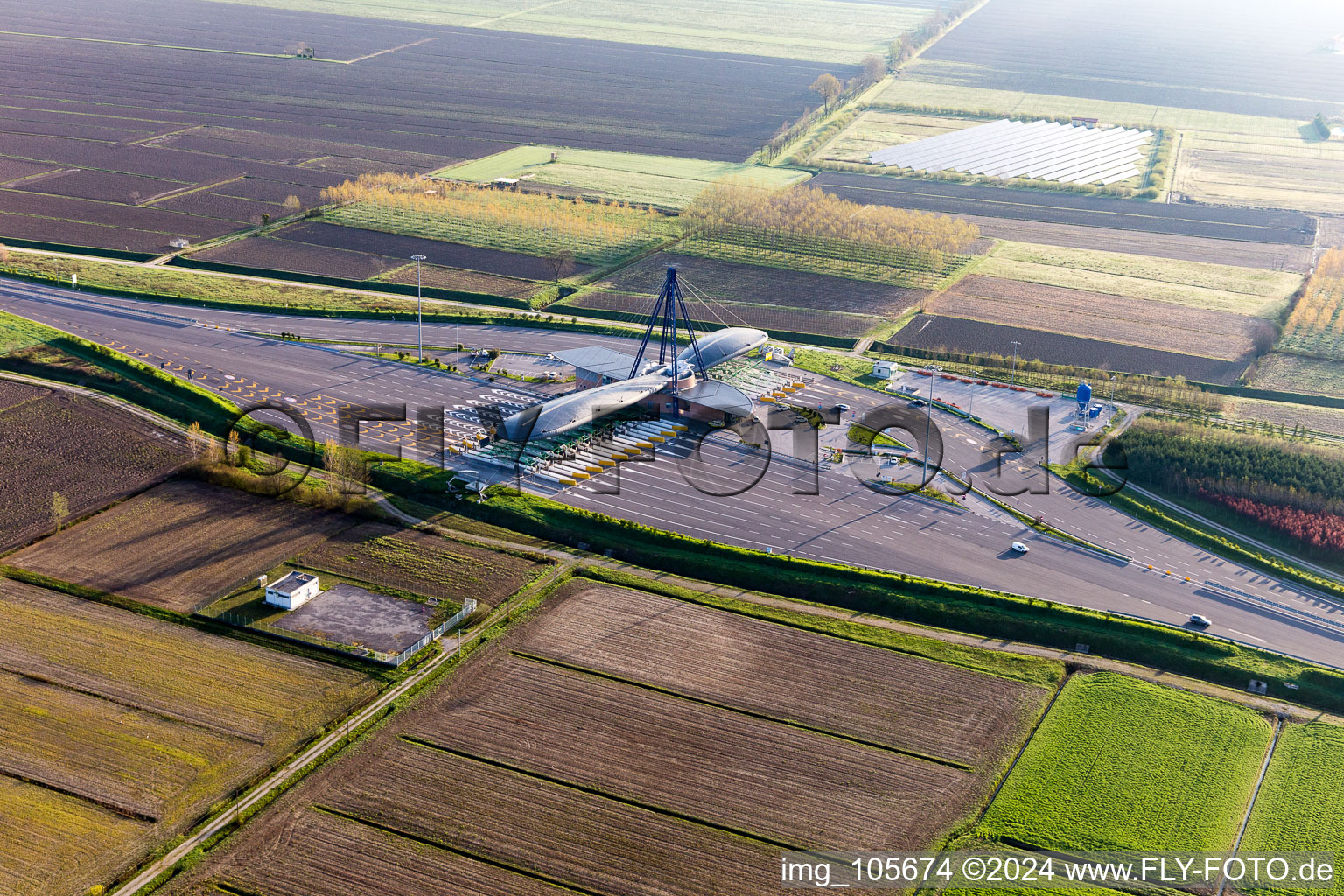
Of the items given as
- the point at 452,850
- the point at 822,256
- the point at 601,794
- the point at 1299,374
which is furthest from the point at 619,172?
the point at 452,850

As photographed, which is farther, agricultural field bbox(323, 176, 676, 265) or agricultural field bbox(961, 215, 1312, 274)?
agricultural field bbox(961, 215, 1312, 274)

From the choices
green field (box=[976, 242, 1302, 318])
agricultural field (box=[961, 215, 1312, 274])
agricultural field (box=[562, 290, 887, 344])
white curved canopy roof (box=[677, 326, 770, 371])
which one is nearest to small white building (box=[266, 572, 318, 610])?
white curved canopy roof (box=[677, 326, 770, 371])

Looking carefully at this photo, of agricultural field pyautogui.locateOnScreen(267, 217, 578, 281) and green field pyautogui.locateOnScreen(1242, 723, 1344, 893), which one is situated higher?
agricultural field pyautogui.locateOnScreen(267, 217, 578, 281)

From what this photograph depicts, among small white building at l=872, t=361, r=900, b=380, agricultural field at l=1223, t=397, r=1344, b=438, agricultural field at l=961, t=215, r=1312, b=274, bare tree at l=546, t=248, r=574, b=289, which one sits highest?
agricultural field at l=961, t=215, r=1312, b=274

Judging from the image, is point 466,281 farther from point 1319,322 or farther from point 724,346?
point 1319,322

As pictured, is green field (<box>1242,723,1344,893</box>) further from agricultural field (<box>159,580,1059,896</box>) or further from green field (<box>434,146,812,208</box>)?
green field (<box>434,146,812,208</box>)

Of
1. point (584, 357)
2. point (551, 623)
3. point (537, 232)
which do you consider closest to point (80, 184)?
point (537, 232)

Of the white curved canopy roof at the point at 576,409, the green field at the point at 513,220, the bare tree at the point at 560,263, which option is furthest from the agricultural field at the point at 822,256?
the white curved canopy roof at the point at 576,409
